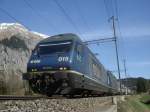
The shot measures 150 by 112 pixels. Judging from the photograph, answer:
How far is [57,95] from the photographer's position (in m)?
17.4

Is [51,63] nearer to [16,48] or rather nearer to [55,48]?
[55,48]

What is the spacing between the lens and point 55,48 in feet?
58.5

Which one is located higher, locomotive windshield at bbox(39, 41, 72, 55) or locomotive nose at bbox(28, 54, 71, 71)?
locomotive windshield at bbox(39, 41, 72, 55)

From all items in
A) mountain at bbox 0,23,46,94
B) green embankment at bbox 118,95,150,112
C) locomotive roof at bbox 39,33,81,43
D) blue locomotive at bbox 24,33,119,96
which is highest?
mountain at bbox 0,23,46,94

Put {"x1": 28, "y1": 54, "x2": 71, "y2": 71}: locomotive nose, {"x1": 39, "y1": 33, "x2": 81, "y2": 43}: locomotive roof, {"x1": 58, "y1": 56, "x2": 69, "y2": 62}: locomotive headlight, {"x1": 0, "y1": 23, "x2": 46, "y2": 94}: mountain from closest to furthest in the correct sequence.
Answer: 1. {"x1": 28, "y1": 54, "x2": 71, "y2": 71}: locomotive nose
2. {"x1": 58, "y1": 56, "x2": 69, "y2": 62}: locomotive headlight
3. {"x1": 39, "y1": 33, "x2": 81, "y2": 43}: locomotive roof
4. {"x1": 0, "y1": 23, "x2": 46, "y2": 94}: mountain

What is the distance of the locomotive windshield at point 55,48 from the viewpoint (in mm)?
17609

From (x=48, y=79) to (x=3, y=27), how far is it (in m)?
134

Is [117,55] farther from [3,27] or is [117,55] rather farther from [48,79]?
[3,27]

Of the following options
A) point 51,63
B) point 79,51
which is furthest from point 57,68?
point 79,51

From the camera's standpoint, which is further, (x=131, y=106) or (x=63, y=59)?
(x=131, y=106)

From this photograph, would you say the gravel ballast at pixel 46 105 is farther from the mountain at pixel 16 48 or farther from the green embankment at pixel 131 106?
the mountain at pixel 16 48

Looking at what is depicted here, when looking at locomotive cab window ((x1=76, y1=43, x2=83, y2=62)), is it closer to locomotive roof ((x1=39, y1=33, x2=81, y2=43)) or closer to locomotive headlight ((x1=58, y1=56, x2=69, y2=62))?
locomotive roof ((x1=39, y1=33, x2=81, y2=43))

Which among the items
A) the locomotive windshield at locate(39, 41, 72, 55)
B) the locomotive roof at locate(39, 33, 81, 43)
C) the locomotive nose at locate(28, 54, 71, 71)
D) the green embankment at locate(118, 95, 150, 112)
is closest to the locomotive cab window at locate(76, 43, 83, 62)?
the locomotive roof at locate(39, 33, 81, 43)

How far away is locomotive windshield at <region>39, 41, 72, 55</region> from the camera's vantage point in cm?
1761
